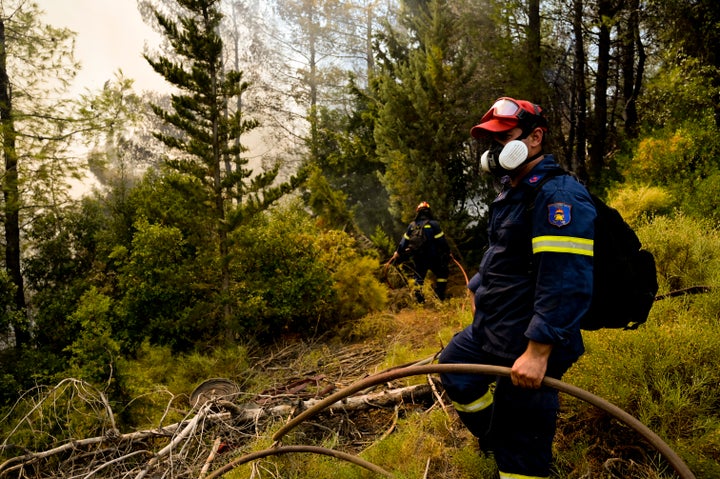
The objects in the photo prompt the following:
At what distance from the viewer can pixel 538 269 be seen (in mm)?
1853

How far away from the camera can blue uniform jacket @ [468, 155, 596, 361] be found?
176cm

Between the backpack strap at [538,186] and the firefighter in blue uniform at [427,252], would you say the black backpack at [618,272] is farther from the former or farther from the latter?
the firefighter in blue uniform at [427,252]

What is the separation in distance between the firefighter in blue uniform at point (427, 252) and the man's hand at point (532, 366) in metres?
6.51

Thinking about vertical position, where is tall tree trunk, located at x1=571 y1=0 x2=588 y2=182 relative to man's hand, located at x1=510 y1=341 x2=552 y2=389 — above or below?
above

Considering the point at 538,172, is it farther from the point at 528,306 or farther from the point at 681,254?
the point at 681,254

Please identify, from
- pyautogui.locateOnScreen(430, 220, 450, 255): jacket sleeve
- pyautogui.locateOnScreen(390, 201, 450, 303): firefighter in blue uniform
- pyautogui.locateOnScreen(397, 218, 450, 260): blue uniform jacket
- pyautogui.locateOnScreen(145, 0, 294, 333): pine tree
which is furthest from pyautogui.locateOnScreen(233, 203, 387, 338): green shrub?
pyautogui.locateOnScreen(430, 220, 450, 255): jacket sleeve

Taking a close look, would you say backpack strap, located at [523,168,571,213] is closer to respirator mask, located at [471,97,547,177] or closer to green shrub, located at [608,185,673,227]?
respirator mask, located at [471,97,547,177]

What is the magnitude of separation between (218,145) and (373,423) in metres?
5.80

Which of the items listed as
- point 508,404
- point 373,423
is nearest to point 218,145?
point 373,423

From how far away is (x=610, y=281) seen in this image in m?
1.95

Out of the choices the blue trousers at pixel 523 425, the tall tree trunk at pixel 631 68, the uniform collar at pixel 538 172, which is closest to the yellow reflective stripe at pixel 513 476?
the blue trousers at pixel 523 425

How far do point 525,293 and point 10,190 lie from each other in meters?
12.8

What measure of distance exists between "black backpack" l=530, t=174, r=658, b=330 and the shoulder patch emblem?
14 cm

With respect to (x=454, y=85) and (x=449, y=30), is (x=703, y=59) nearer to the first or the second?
(x=454, y=85)
